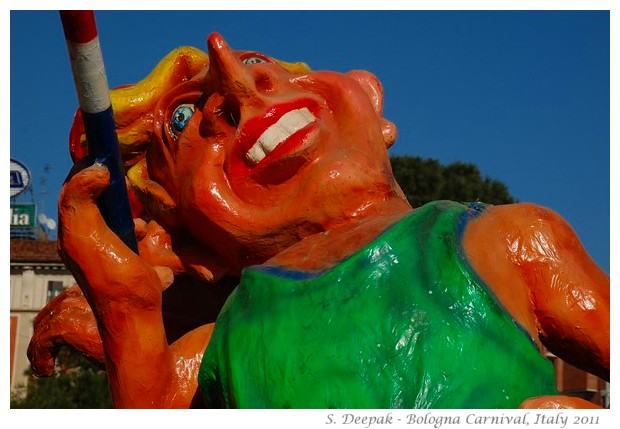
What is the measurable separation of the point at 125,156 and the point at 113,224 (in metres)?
0.73

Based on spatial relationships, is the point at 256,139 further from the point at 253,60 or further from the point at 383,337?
the point at 383,337

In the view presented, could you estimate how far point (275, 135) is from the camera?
3.66 meters

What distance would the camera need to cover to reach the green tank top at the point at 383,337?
9.98ft

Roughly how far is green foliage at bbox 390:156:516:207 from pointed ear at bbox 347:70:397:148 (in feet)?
52.3

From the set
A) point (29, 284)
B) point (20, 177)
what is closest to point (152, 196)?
point (29, 284)

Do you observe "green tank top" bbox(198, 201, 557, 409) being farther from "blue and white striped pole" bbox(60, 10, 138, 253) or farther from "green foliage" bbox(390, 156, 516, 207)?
"green foliage" bbox(390, 156, 516, 207)

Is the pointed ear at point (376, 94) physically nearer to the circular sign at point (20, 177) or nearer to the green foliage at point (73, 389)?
the green foliage at point (73, 389)

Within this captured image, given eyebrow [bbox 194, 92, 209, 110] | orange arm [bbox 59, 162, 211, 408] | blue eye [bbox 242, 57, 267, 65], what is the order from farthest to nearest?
blue eye [bbox 242, 57, 267, 65]
eyebrow [bbox 194, 92, 209, 110]
orange arm [bbox 59, 162, 211, 408]

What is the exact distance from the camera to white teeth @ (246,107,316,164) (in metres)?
3.65

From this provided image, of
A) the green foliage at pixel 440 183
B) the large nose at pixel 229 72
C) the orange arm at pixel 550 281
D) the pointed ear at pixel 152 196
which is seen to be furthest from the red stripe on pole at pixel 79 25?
the green foliage at pixel 440 183

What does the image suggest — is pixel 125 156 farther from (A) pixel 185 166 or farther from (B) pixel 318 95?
(B) pixel 318 95

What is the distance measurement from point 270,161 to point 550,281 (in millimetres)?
1039

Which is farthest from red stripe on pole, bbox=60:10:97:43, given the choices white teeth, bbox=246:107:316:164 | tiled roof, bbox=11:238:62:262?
tiled roof, bbox=11:238:62:262
